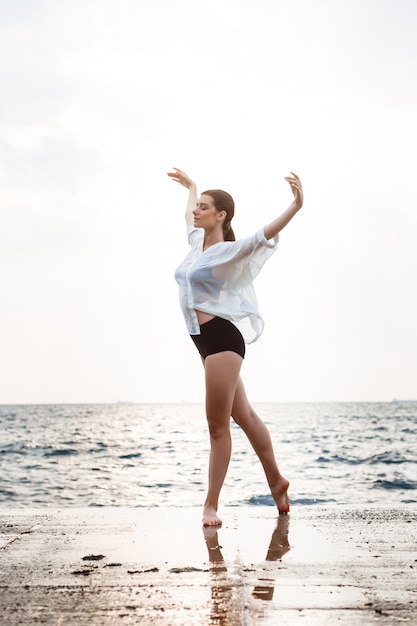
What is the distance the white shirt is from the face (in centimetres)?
21

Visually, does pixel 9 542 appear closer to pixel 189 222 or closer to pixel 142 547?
pixel 142 547

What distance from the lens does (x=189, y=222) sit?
5.29 meters

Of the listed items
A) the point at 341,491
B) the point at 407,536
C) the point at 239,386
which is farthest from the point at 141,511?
the point at 341,491

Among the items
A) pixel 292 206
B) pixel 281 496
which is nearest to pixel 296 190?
pixel 292 206

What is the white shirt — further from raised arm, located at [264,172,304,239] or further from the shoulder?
the shoulder

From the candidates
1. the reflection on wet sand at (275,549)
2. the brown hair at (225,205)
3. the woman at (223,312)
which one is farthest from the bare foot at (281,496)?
the brown hair at (225,205)

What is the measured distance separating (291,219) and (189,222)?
1.03 meters

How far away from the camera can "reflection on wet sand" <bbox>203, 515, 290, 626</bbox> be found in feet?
7.21

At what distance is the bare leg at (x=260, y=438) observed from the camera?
4828 mm

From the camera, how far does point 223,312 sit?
463 centimetres

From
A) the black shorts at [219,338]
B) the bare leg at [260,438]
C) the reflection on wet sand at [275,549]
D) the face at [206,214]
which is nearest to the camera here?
the reflection on wet sand at [275,549]

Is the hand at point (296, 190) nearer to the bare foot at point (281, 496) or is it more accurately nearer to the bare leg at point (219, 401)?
the bare leg at point (219, 401)

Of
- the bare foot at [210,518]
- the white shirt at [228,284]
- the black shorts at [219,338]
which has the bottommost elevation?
the bare foot at [210,518]

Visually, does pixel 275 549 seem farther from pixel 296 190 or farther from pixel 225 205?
pixel 225 205
